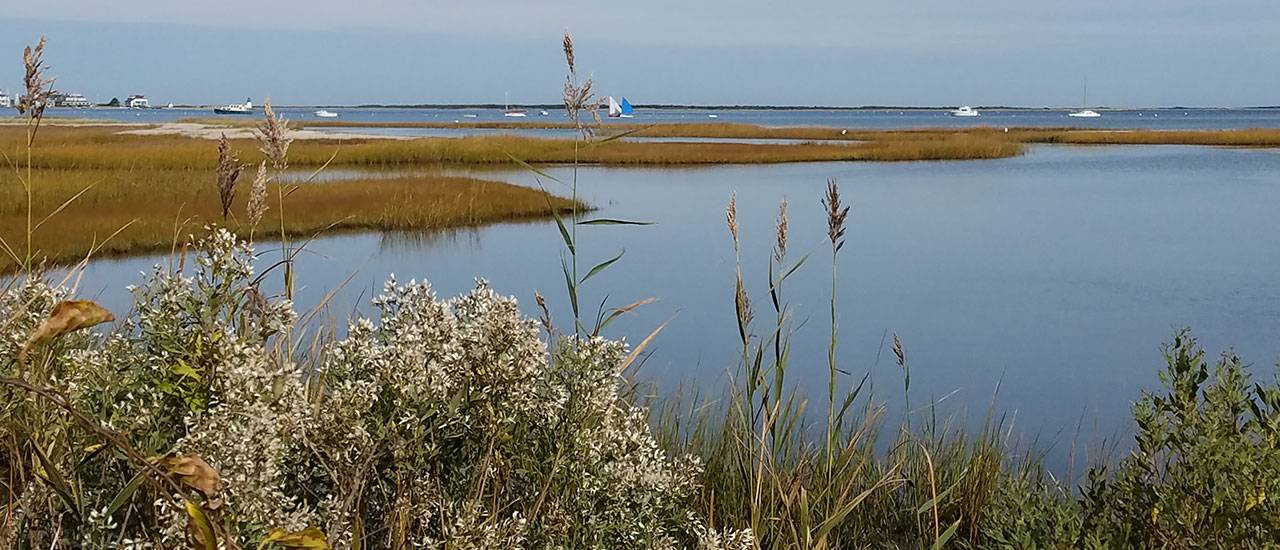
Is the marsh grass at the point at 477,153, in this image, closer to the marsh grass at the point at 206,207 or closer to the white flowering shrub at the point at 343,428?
the marsh grass at the point at 206,207

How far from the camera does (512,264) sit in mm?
13805

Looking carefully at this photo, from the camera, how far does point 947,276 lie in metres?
13.6

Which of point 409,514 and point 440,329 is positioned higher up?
point 440,329

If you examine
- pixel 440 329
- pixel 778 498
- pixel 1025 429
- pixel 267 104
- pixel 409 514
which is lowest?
pixel 1025 429

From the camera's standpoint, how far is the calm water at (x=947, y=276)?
28.3 feet

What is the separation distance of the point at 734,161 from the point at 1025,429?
2543 centimetres

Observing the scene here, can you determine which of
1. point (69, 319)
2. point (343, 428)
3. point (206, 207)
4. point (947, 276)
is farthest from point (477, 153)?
point (69, 319)

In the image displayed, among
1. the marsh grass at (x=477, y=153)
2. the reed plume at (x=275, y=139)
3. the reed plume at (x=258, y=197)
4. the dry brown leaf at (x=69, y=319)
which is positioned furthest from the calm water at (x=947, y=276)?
the marsh grass at (x=477, y=153)

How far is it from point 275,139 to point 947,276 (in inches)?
468

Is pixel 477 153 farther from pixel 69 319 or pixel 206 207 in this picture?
pixel 69 319

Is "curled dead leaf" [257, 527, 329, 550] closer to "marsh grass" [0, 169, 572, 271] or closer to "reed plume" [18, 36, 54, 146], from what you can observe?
"reed plume" [18, 36, 54, 146]

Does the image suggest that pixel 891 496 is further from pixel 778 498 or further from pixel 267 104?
pixel 267 104

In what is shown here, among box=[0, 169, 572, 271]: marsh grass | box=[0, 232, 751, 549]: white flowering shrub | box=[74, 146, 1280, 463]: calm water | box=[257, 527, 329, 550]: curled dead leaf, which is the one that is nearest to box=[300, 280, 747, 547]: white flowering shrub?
box=[0, 232, 751, 549]: white flowering shrub

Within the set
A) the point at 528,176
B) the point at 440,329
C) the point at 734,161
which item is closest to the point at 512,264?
the point at 440,329
